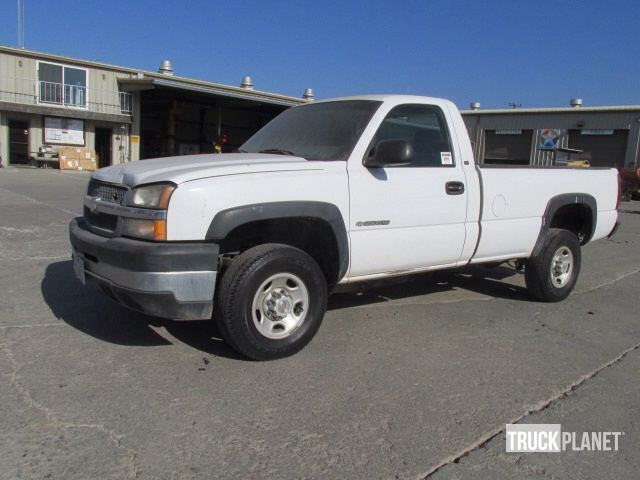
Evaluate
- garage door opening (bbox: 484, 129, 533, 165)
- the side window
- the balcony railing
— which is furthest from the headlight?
garage door opening (bbox: 484, 129, 533, 165)

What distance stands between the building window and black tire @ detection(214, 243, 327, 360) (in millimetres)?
28241

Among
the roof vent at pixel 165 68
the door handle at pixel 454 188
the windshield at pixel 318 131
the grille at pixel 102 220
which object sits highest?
the roof vent at pixel 165 68

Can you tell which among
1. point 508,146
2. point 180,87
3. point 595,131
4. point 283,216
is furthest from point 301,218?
point 508,146

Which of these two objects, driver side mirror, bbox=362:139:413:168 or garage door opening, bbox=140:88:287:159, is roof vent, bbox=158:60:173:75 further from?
driver side mirror, bbox=362:139:413:168

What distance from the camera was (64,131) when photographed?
2881 cm

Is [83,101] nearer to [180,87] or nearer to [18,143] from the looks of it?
A: [18,143]

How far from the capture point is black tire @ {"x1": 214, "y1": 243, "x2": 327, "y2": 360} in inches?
143

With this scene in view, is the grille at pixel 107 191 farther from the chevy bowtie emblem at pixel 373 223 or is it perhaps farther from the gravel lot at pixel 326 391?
the chevy bowtie emblem at pixel 373 223

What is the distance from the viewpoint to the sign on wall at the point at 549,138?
39.2 m

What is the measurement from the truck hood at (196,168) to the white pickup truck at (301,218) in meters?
0.01

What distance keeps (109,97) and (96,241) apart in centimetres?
2878

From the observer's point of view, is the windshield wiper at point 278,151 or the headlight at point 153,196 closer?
the headlight at point 153,196

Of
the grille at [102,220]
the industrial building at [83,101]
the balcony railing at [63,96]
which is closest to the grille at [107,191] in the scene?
the grille at [102,220]

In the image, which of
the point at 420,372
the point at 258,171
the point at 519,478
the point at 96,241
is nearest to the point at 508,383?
the point at 420,372
